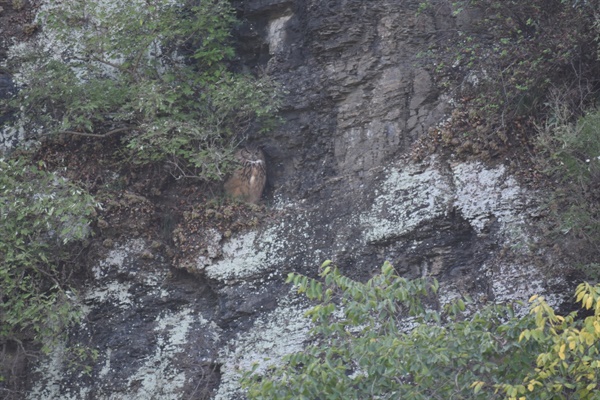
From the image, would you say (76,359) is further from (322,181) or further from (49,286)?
(322,181)

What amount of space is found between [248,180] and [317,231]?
104cm

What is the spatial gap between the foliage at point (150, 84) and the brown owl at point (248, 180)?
179 mm

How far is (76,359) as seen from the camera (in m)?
8.62

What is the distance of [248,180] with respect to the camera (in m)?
9.02

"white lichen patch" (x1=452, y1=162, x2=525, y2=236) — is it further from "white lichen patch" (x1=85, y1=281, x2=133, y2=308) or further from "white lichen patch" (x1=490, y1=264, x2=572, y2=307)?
"white lichen patch" (x1=85, y1=281, x2=133, y2=308)

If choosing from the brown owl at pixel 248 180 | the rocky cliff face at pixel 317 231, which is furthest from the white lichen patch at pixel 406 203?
the brown owl at pixel 248 180

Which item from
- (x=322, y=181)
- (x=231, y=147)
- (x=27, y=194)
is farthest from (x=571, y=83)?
(x=27, y=194)

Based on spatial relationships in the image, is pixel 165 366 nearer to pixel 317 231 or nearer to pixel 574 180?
pixel 317 231

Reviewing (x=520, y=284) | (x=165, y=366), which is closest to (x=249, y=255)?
(x=165, y=366)

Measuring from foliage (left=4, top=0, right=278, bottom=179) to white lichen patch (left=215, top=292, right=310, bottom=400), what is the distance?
1622 mm

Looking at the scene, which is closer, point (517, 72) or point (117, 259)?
point (517, 72)

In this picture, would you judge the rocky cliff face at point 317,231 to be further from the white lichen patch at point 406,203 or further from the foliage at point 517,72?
the foliage at point 517,72

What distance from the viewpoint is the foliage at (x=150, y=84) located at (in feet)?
29.8

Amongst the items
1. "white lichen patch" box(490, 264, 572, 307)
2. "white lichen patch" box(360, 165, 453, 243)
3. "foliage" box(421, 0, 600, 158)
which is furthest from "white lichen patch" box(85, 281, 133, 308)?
"white lichen patch" box(490, 264, 572, 307)
